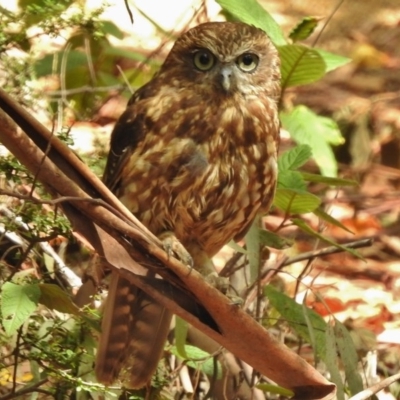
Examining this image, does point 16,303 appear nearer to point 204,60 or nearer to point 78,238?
point 78,238

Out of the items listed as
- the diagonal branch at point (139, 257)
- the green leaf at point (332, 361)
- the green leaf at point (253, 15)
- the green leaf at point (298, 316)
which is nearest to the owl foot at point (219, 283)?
the green leaf at point (298, 316)

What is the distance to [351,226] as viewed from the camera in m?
4.80

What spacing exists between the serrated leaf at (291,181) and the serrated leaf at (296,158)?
0.16ft

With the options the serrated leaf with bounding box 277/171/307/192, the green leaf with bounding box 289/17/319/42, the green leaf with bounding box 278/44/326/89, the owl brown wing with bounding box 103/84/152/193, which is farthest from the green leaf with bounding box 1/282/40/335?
the green leaf with bounding box 289/17/319/42

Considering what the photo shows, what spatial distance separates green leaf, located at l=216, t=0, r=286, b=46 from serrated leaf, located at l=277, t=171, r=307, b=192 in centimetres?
38

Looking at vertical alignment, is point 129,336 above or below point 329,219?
below

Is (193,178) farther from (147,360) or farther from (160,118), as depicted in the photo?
(147,360)

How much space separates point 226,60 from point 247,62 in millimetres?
95

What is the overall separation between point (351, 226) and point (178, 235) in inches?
87.3

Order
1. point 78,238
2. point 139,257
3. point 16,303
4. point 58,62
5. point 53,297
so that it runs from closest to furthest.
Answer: point 139,257, point 16,303, point 53,297, point 78,238, point 58,62

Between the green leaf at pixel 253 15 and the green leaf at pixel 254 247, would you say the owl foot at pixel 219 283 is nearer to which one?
the green leaf at pixel 254 247

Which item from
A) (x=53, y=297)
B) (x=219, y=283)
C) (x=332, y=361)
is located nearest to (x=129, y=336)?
(x=219, y=283)

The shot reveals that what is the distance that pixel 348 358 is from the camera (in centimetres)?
277

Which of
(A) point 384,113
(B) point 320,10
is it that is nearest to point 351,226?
(A) point 384,113
